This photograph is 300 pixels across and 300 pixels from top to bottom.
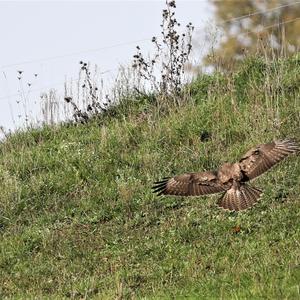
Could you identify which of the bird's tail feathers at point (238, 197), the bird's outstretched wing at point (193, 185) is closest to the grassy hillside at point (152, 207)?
the bird's tail feathers at point (238, 197)

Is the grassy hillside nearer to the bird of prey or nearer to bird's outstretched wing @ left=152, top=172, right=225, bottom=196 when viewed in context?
the bird of prey

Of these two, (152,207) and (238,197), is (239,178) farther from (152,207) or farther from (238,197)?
(152,207)

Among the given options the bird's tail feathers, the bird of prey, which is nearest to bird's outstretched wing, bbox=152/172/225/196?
the bird of prey

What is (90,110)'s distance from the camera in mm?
15164

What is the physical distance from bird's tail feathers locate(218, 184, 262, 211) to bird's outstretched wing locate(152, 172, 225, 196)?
0.36ft

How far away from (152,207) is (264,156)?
291cm

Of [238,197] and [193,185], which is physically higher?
[193,185]

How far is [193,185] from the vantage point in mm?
8328

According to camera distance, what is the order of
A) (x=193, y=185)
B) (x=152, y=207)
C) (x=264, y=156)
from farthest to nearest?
(x=152, y=207)
(x=193, y=185)
(x=264, y=156)

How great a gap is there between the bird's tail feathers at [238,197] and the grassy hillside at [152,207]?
0.63 meters

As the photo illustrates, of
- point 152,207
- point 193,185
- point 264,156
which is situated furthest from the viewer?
point 152,207

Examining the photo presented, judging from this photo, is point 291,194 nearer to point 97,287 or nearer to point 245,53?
point 97,287

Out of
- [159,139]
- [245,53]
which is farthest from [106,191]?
[245,53]

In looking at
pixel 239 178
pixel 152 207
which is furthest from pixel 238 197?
pixel 152 207
